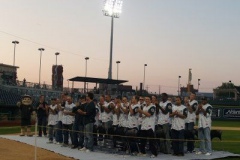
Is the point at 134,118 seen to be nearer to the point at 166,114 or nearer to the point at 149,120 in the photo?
the point at 149,120

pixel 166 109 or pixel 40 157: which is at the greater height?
pixel 166 109

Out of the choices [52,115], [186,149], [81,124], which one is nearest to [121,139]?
[81,124]

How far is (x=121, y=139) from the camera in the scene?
1415 cm

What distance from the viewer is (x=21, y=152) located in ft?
45.5

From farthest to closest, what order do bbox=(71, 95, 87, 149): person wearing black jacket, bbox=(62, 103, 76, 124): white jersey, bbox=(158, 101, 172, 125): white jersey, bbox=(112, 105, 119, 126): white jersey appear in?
bbox=(62, 103, 76, 124): white jersey → bbox=(112, 105, 119, 126): white jersey → bbox=(71, 95, 87, 149): person wearing black jacket → bbox=(158, 101, 172, 125): white jersey

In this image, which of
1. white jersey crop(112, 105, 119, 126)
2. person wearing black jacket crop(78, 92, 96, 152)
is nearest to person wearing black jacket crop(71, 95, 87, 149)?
person wearing black jacket crop(78, 92, 96, 152)

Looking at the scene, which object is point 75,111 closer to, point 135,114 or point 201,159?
point 135,114

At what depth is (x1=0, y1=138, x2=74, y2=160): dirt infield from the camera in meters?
12.8

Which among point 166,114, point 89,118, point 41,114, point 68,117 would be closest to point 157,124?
point 166,114

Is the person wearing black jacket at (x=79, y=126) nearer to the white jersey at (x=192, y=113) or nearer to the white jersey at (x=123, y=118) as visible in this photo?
the white jersey at (x=123, y=118)

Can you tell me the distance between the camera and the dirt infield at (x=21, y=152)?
502 inches

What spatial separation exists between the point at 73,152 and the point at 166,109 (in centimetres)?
364

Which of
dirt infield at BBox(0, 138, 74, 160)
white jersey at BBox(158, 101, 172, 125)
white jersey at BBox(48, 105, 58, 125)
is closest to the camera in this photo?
dirt infield at BBox(0, 138, 74, 160)

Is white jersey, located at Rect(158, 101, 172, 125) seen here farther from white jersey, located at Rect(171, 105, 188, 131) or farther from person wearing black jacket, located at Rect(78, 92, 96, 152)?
person wearing black jacket, located at Rect(78, 92, 96, 152)
